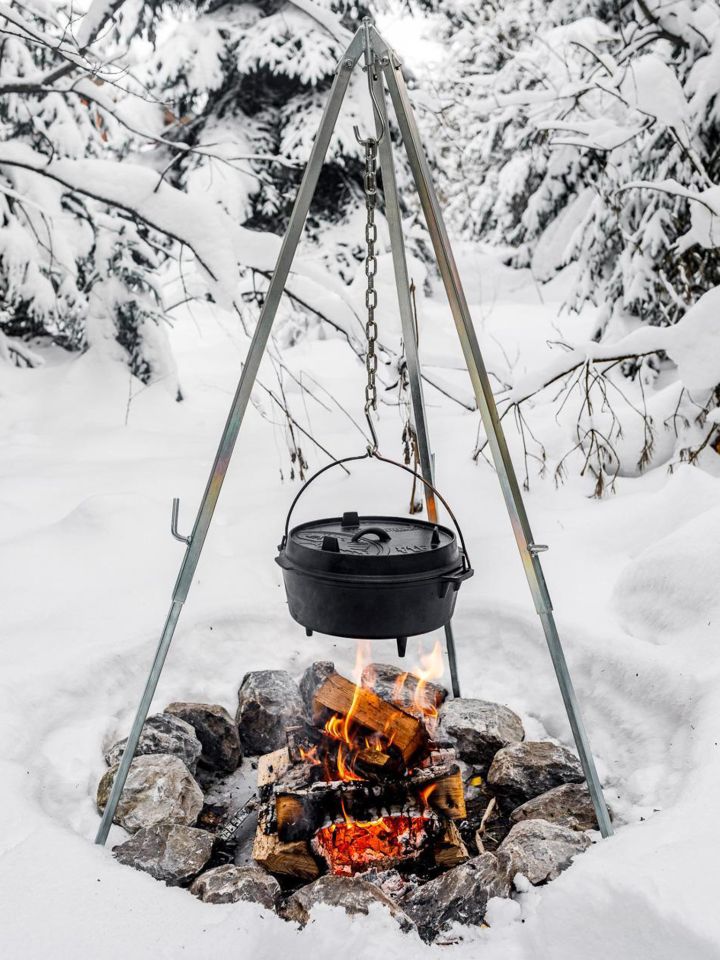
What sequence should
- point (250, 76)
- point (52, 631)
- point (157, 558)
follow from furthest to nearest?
point (250, 76) < point (157, 558) < point (52, 631)

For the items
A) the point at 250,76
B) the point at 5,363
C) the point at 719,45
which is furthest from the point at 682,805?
the point at 250,76

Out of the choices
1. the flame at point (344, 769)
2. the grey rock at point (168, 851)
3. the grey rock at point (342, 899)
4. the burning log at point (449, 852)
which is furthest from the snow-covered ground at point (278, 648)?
the flame at point (344, 769)

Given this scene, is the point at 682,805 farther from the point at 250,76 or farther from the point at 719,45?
the point at 250,76

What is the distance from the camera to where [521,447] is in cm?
478

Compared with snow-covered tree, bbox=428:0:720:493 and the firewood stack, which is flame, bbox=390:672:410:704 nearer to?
the firewood stack

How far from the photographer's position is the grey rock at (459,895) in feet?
5.52

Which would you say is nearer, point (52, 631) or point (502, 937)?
point (502, 937)

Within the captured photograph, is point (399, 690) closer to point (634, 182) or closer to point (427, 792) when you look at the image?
point (427, 792)

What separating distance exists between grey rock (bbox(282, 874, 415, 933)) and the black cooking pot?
0.56 m

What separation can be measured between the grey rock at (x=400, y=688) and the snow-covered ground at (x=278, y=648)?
6.7 inches

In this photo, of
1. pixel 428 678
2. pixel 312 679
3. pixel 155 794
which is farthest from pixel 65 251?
pixel 155 794

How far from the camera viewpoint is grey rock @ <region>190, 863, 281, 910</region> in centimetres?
175

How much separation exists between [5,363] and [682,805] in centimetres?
599

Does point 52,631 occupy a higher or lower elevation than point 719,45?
lower
